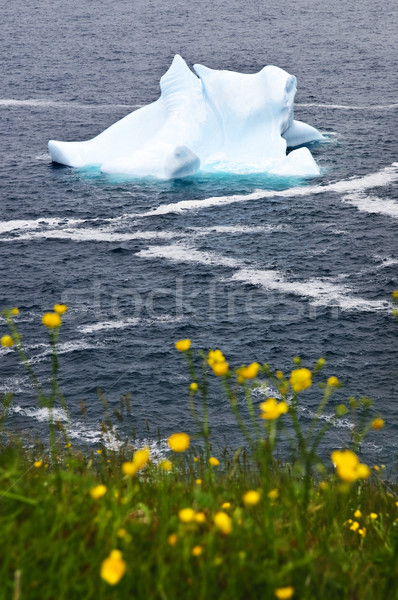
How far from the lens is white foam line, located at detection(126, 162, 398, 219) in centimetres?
5188

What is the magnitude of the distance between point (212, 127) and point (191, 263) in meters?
18.6

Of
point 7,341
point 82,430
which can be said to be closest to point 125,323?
point 82,430

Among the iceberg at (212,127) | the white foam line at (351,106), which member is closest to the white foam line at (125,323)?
the iceberg at (212,127)

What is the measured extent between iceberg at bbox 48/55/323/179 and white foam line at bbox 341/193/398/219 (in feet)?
19.5

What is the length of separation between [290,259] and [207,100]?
2038 centimetres

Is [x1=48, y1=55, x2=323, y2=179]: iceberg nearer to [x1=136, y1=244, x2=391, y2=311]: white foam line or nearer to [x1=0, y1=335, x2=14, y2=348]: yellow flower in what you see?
[x1=136, y1=244, x2=391, y2=311]: white foam line

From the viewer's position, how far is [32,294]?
1567 inches

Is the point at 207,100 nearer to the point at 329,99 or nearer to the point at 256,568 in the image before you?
the point at 329,99

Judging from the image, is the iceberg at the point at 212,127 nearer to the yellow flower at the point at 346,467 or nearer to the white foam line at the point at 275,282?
the white foam line at the point at 275,282

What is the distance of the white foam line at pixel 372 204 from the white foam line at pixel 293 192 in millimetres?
1362

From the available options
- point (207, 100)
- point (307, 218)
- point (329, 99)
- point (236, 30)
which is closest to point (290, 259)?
point (307, 218)

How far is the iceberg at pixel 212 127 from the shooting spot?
57031 mm

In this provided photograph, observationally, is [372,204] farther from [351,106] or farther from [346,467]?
[346,467]

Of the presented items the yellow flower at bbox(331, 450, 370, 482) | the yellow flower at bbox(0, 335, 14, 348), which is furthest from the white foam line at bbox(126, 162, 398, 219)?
the yellow flower at bbox(331, 450, 370, 482)
